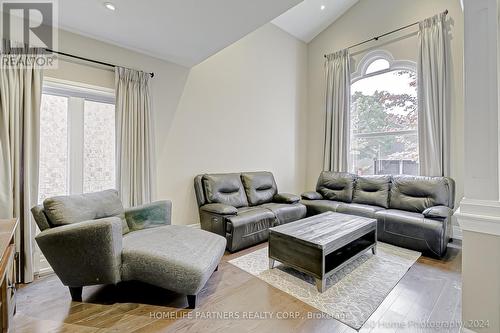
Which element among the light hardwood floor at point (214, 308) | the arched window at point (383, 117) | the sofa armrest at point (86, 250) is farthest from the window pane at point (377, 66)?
the sofa armrest at point (86, 250)

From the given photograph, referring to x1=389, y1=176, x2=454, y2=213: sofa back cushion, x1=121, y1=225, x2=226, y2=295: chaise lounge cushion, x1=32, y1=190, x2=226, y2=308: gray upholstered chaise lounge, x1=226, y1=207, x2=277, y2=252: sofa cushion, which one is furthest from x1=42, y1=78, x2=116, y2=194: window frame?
x1=389, y1=176, x2=454, y2=213: sofa back cushion

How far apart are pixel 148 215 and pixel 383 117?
13.6 ft

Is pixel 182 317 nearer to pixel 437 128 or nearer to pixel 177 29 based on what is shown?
pixel 177 29

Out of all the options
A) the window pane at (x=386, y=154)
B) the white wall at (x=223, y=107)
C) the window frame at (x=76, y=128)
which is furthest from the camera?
the window pane at (x=386, y=154)

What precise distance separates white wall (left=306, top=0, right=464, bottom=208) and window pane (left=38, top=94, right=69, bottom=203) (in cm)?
437

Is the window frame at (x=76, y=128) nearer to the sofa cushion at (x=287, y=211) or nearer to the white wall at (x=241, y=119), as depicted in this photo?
the white wall at (x=241, y=119)

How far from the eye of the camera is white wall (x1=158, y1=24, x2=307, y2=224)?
3.50 m

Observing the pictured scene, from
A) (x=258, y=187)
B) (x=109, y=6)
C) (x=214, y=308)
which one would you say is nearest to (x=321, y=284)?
(x=214, y=308)

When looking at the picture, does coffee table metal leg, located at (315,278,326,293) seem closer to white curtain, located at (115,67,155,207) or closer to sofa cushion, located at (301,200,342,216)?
sofa cushion, located at (301,200,342,216)

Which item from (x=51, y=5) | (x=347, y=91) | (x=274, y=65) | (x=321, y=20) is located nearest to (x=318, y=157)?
(x=347, y=91)

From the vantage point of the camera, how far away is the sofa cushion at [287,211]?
3475 mm

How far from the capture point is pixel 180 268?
1.78 m

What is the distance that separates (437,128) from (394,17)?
6.87ft

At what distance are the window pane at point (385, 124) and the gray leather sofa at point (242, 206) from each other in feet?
5.79
